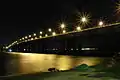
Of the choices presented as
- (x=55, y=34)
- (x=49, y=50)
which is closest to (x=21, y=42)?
(x=49, y=50)

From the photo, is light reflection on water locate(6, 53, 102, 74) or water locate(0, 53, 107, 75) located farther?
light reflection on water locate(6, 53, 102, 74)

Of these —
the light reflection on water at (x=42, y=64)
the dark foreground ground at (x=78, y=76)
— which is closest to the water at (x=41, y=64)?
the light reflection on water at (x=42, y=64)

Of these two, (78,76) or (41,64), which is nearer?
(78,76)

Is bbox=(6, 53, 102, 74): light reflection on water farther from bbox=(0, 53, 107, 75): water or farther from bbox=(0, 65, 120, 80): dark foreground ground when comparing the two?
bbox=(0, 65, 120, 80): dark foreground ground

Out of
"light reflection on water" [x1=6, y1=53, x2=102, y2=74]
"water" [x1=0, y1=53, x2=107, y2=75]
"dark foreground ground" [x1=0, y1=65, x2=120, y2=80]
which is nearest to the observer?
"dark foreground ground" [x1=0, y1=65, x2=120, y2=80]

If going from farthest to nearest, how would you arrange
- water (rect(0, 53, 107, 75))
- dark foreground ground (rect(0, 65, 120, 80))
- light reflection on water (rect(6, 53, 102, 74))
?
light reflection on water (rect(6, 53, 102, 74)) → water (rect(0, 53, 107, 75)) → dark foreground ground (rect(0, 65, 120, 80))

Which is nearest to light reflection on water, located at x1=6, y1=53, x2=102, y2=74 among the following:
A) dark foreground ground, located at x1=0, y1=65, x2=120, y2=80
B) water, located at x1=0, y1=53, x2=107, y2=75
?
water, located at x1=0, y1=53, x2=107, y2=75

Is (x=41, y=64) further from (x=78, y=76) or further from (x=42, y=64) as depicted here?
(x=78, y=76)

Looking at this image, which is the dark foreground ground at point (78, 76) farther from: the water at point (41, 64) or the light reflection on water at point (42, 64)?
the light reflection on water at point (42, 64)

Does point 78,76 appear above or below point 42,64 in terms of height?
below

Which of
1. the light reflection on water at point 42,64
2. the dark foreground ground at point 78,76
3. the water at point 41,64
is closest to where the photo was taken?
the dark foreground ground at point 78,76

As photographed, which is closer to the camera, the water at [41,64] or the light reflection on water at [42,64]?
the water at [41,64]

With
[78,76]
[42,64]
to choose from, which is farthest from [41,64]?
[78,76]

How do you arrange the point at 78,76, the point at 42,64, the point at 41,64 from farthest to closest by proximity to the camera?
the point at 41,64
the point at 42,64
the point at 78,76
